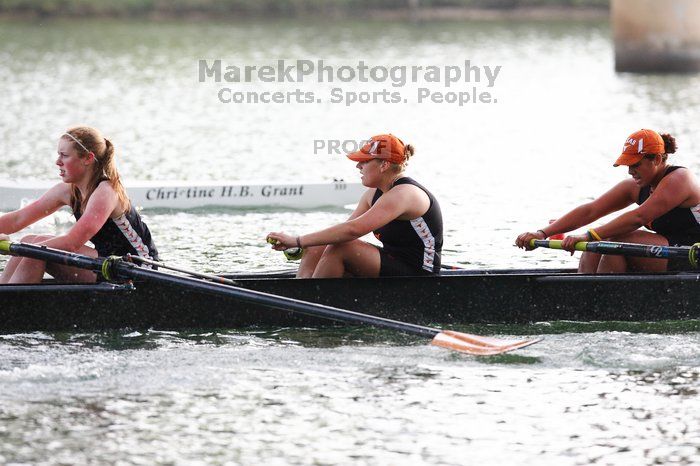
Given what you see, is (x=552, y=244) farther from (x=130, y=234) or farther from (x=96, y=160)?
(x=96, y=160)

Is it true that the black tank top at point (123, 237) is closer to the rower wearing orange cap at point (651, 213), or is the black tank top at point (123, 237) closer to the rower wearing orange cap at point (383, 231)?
the rower wearing orange cap at point (383, 231)

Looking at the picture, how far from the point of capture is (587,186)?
56.9ft

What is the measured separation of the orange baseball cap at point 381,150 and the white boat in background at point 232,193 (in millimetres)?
5982

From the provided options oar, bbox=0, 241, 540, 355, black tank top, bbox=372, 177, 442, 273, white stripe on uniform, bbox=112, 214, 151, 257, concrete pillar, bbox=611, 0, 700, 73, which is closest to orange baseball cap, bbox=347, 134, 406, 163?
black tank top, bbox=372, 177, 442, 273

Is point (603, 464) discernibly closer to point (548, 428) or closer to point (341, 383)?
point (548, 428)

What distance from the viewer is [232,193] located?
48.7 ft

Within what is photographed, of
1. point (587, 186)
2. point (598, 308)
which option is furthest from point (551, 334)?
point (587, 186)

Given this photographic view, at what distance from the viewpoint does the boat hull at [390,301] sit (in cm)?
897

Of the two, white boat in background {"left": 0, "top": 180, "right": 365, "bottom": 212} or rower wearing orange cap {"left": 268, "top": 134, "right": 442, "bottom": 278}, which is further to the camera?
white boat in background {"left": 0, "top": 180, "right": 365, "bottom": 212}

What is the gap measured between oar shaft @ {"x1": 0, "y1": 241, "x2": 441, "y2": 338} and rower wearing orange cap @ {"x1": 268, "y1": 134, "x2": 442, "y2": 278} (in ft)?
1.71

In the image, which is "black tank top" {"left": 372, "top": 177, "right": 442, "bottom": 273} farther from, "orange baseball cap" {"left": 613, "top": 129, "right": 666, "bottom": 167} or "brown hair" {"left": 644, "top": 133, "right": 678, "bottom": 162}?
"brown hair" {"left": 644, "top": 133, "right": 678, "bottom": 162}

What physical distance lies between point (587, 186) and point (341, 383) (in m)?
9.70

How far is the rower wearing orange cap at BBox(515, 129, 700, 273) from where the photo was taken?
30.6 ft

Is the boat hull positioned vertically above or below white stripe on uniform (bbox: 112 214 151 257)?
below
